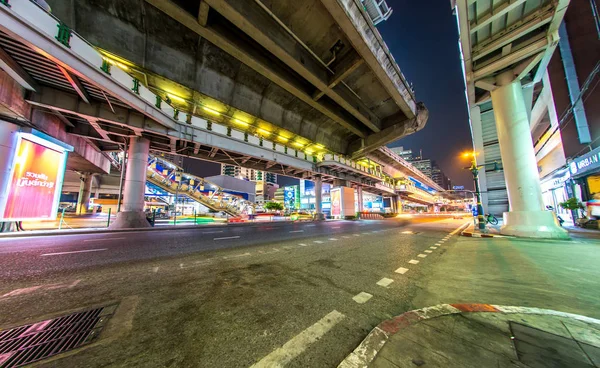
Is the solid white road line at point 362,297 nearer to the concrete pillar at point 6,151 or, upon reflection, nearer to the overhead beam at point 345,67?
the overhead beam at point 345,67

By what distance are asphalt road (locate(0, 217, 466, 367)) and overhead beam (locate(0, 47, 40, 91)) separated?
27.4 feet

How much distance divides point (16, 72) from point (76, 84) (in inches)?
71.6

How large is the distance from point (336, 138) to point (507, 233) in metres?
17.4

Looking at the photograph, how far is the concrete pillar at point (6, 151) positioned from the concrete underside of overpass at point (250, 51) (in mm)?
5772

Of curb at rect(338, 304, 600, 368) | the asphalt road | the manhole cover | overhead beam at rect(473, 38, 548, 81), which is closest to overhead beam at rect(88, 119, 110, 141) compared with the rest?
the asphalt road

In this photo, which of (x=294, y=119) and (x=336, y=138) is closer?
(x=294, y=119)

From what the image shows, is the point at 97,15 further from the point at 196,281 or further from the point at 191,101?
the point at 196,281

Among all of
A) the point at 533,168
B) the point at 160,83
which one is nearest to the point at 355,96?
the point at 533,168

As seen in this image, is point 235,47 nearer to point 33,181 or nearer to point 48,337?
point 33,181

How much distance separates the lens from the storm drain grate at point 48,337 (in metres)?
1.58

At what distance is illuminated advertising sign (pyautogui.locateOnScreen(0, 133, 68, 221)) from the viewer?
29.5 feet

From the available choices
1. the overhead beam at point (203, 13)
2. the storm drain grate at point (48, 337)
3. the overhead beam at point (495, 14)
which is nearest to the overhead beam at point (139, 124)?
the overhead beam at point (203, 13)

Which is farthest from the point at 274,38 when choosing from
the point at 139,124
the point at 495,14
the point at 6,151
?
the point at 6,151

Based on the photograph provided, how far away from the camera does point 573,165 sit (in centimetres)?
1530
